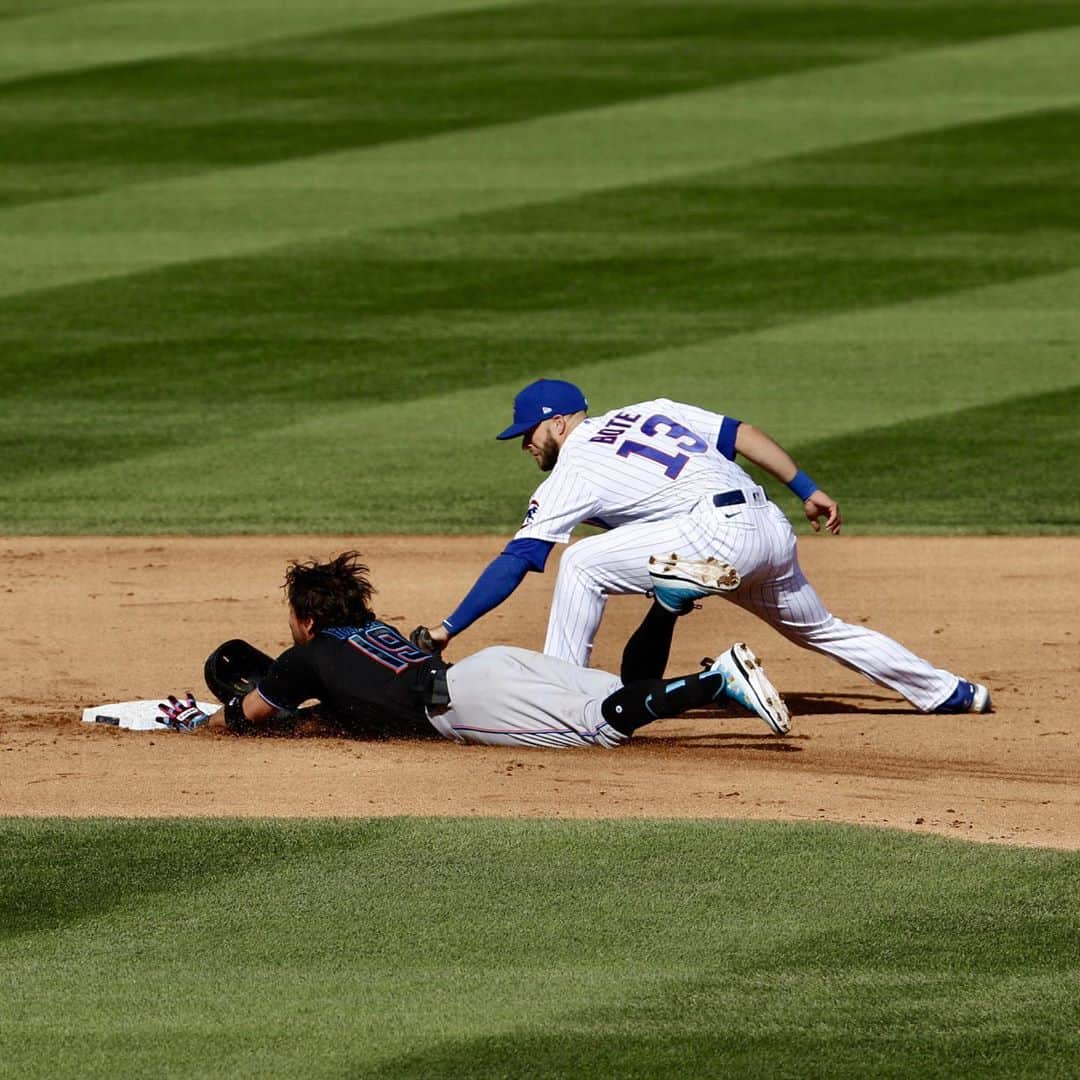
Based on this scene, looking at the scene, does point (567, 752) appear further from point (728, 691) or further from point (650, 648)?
point (728, 691)

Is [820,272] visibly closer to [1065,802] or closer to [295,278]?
[295,278]

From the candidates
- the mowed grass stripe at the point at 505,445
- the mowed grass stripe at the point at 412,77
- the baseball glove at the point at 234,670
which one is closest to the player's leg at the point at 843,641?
the baseball glove at the point at 234,670

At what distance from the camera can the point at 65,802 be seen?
6.73m

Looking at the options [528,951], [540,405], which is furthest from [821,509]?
[528,951]

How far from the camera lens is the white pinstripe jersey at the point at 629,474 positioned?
7422 mm

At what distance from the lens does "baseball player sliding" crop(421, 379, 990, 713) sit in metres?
7.41

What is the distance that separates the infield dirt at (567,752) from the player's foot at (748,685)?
0.23 meters

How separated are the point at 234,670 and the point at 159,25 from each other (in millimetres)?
19001

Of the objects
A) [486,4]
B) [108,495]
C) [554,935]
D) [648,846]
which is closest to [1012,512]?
[108,495]

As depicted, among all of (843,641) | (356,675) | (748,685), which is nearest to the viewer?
(748,685)

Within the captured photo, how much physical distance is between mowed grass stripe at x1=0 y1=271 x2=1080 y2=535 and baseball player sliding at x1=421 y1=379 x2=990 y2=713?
13.4 feet

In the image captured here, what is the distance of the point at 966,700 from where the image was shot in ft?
26.4

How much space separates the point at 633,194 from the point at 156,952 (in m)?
14.2

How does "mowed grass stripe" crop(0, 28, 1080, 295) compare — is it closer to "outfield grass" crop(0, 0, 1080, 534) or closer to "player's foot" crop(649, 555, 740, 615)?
"outfield grass" crop(0, 0, 1080, 534)
